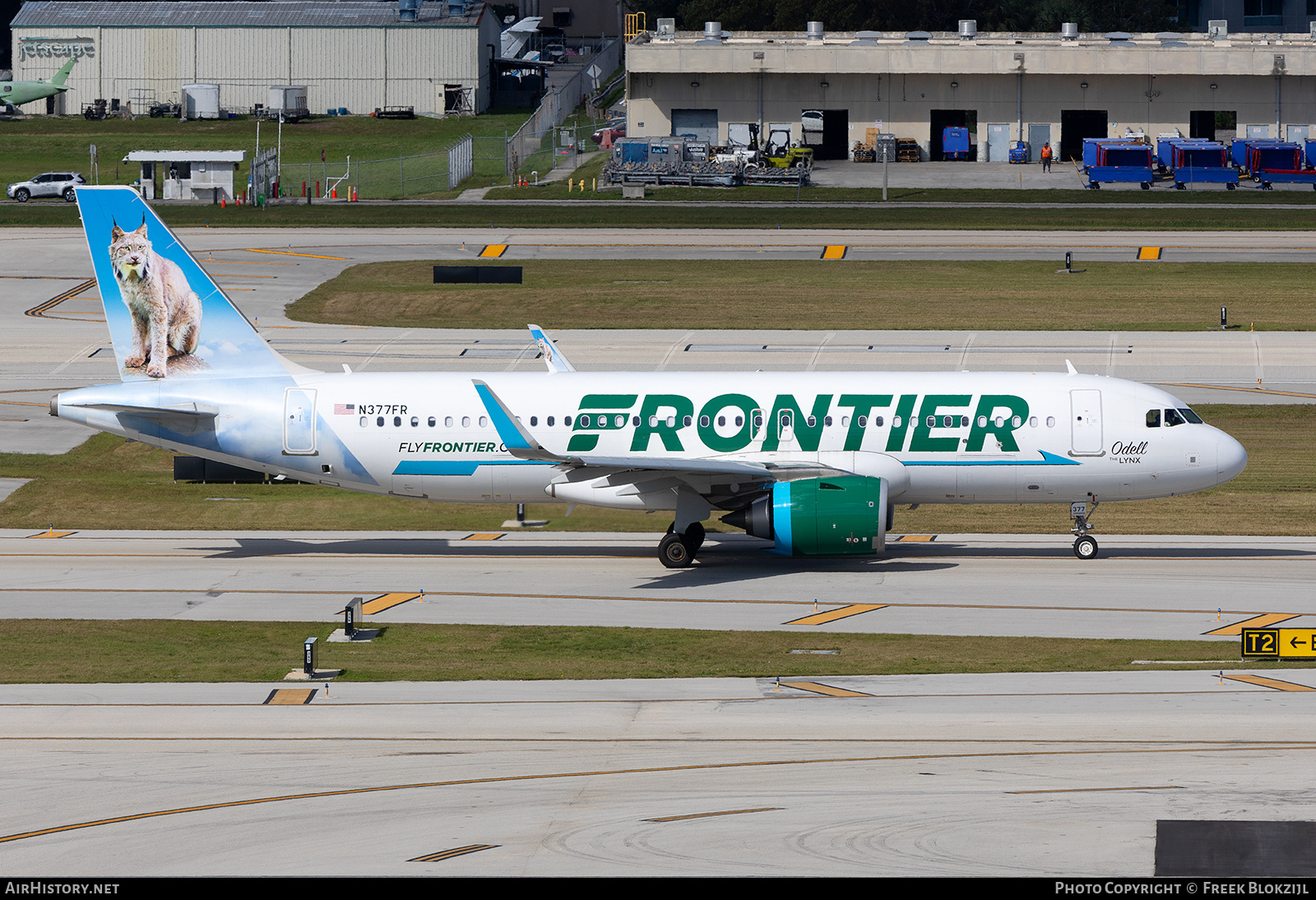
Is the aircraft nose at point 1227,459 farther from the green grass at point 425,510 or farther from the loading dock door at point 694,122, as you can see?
the loading dock door at point 694,122

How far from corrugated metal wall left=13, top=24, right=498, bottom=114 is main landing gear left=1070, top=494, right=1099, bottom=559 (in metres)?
117

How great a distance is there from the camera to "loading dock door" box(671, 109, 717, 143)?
12250 cm

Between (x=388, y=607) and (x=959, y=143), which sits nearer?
(x=388, y=607)

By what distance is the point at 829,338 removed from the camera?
66188 mm

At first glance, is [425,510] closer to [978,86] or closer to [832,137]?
[832,137]

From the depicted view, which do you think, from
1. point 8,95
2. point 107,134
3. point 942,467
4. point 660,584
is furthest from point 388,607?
point 8,95

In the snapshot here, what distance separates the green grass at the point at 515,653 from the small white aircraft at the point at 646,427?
18.7 ft

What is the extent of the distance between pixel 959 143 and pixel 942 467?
88521 millimetres

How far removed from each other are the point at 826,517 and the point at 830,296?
126 ft

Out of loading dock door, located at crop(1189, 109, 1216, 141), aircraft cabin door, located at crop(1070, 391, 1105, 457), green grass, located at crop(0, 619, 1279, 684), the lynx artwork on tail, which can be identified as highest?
loading dock door, located at crop(1189, 109, 1216, 141)

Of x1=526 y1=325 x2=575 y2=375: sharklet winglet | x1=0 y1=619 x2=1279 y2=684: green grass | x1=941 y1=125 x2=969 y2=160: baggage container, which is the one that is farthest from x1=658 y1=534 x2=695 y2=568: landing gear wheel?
x1=941 y1=125 x2=969 y2=160: baggage container

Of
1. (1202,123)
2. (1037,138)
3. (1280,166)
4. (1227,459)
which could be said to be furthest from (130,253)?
(1202,123)

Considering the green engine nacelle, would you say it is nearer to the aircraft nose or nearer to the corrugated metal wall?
the aircraft nose

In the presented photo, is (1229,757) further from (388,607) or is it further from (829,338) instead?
Result: (829,338)
